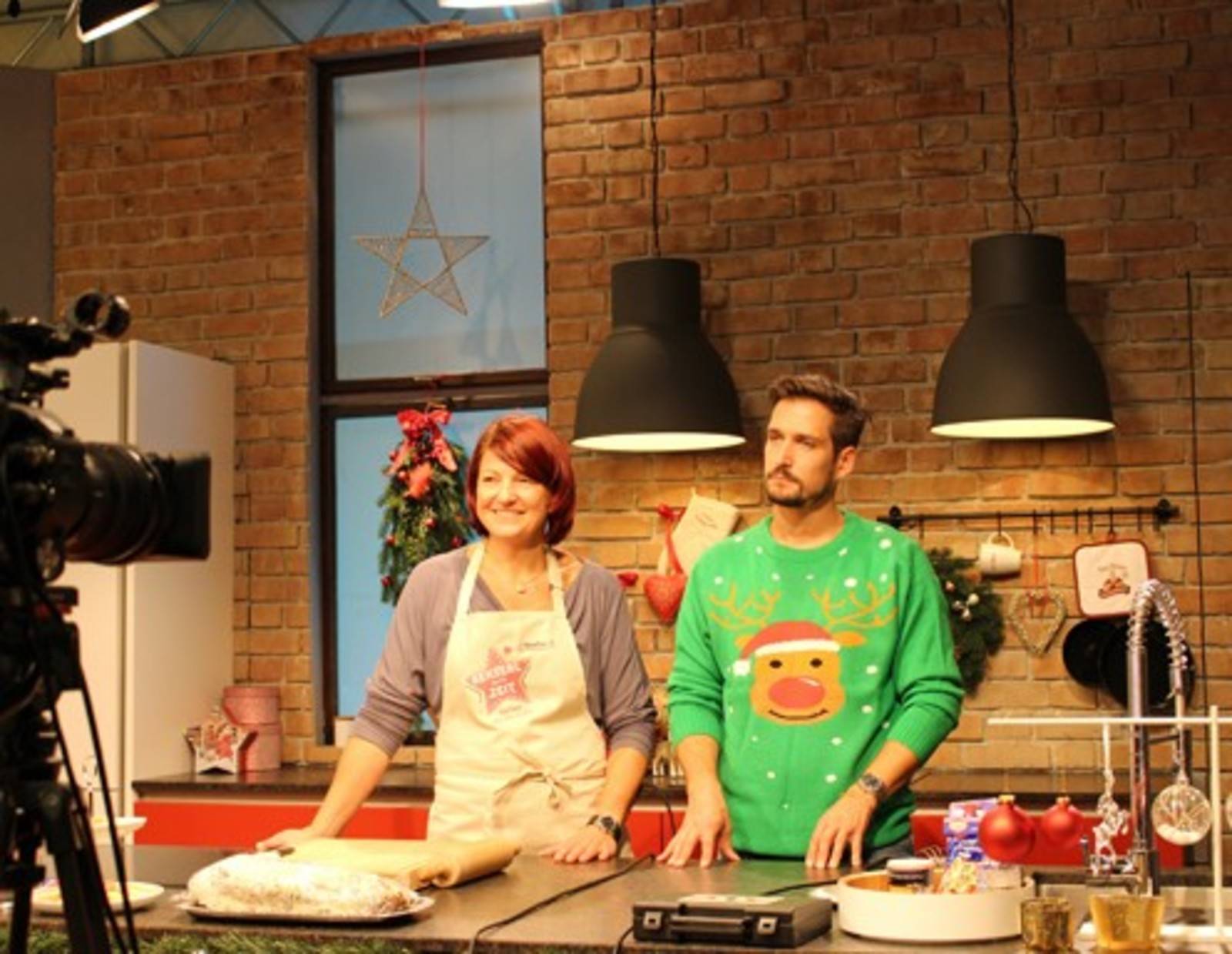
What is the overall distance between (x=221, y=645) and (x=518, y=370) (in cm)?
126

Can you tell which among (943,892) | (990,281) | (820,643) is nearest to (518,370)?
(990,281)

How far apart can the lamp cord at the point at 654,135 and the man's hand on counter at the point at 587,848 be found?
115 inches

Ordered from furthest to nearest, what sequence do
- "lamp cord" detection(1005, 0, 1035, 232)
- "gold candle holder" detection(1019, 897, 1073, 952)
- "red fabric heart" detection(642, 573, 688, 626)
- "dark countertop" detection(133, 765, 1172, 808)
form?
"red fabric heart" detection(642, 573, 688, 626)
"lamp cord" detection(1005, 0, 1035, 232)
"dark countertop" detection(133, 765, 1172, 808)
"gold candle holder" detection(1019, 897, 1073, 952)

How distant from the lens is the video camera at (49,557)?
5.74 ft

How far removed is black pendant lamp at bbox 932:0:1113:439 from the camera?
5066 mm

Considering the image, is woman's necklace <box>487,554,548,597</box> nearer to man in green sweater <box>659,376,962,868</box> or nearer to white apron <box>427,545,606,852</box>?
white apron <box>427,545,606,852</box>

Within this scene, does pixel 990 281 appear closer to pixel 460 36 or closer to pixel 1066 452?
pixel 1066 452

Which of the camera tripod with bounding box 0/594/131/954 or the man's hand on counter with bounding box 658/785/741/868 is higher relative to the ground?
the camera tripod with bounding box 0/594/131/954

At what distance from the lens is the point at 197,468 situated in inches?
77.4

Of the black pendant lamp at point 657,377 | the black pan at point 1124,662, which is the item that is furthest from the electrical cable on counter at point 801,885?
the black pan at point 1124,662

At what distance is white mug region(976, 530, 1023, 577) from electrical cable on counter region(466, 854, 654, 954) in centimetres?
247

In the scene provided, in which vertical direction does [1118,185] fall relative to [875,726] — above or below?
above

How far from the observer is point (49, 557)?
5.93 ft

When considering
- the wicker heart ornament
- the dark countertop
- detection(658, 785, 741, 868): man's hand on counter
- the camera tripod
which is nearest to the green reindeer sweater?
detection(658, 785, 741, 868): man's hand on counter
